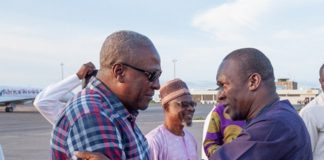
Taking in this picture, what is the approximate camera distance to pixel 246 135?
7.59 feet

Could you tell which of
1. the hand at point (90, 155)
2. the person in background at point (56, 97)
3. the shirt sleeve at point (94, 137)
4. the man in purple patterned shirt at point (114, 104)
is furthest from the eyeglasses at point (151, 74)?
the person in background at point (56, 97)

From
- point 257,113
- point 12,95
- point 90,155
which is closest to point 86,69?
point 257,113

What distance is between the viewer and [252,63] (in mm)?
2551

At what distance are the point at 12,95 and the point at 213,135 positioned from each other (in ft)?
152

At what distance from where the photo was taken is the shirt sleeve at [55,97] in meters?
3.56

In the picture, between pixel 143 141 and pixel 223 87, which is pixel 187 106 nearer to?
pixel 223 87

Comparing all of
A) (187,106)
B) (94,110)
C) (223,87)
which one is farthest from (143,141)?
(187,106)

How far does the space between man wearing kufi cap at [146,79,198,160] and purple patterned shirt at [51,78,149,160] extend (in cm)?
177

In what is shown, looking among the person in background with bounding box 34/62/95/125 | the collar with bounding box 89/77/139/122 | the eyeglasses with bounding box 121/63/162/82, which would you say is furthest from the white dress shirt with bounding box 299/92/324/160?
the collar with bounding box 89/77/139/122

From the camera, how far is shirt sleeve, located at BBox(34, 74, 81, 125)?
11.7ft

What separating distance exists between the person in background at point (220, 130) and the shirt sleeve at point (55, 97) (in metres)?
1.32

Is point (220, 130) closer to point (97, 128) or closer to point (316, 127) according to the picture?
Result: point (316, 127)

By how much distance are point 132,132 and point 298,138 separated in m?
0.80

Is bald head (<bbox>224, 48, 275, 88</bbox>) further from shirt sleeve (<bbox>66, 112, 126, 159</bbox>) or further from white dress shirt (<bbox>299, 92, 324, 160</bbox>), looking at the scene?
white dress shirt (<bbox>299, 92, 324, 160</bbox>)
